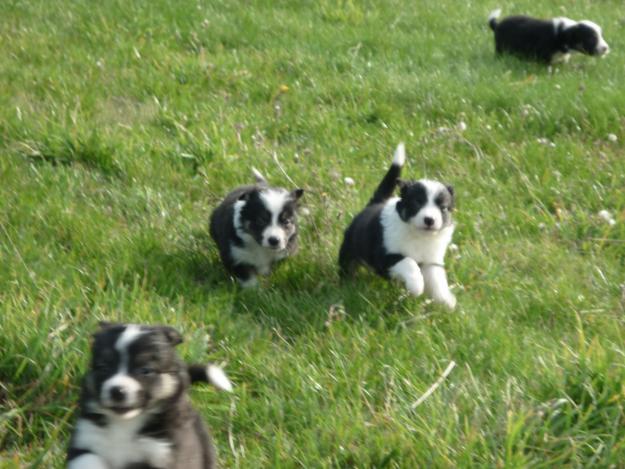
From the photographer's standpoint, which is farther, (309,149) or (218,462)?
(309,149)

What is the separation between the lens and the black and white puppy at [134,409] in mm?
3164

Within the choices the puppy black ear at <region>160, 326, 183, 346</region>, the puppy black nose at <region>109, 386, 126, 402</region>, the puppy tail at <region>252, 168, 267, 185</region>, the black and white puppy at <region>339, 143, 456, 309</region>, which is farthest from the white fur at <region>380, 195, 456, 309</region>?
the puppy black nose at <region>109, 386, 126, 402</region>

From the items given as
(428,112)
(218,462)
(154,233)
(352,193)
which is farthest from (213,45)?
(218,462)

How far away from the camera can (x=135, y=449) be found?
→ 126 inches

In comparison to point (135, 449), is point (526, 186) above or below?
below

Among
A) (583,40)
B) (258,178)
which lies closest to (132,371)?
(258,178)

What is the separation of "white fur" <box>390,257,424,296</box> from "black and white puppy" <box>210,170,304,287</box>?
0.68 metres

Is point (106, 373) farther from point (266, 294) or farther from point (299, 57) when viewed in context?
point (299, 57)

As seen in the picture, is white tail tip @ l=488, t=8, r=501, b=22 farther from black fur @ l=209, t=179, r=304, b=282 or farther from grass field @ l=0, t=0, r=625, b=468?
black fur @ l=209, t=179, r=304, b=282

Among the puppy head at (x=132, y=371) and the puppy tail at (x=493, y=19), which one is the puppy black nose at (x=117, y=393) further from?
the puppy tail at (x=493, y=19)

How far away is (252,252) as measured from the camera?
18.6 feet

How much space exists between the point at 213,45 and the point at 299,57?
0.84 meters

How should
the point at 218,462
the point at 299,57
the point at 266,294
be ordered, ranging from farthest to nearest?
the point at 299,57
the point at 266,294
the point at 218,462

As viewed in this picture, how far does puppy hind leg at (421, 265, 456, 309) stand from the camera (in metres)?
5.03
